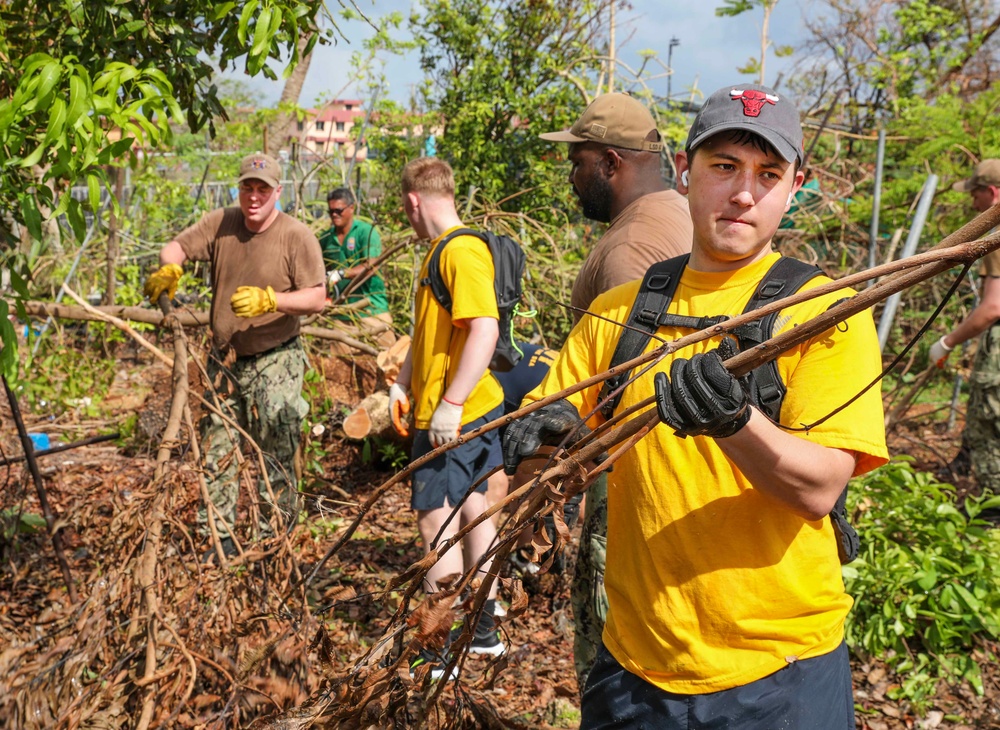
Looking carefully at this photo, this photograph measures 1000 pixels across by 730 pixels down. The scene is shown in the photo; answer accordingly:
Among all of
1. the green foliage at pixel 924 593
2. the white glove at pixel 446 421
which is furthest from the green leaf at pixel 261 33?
the green foliage at pixel 924 593

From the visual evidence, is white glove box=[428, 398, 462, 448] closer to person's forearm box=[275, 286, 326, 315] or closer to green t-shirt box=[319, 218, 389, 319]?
person's forearm box=[275, 286, 326, 315]

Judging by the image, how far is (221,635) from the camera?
3113 mm

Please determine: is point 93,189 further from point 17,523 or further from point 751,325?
point 17,523

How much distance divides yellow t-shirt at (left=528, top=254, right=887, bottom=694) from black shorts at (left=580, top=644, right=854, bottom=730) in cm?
2

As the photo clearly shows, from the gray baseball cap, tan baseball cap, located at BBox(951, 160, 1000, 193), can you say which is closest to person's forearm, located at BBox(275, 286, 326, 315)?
the gray baseball cap

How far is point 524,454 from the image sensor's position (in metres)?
1.73

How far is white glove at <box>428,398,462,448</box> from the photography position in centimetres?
353

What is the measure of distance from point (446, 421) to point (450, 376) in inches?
8.4

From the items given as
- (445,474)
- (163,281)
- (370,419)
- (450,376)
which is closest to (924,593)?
(445,474)

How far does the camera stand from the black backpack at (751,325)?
161cm

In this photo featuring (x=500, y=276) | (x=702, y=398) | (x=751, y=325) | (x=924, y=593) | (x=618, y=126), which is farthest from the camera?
(x=924, y=593)

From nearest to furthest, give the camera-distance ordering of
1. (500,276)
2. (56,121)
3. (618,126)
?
(56,121)
(618,126)
(500,276)

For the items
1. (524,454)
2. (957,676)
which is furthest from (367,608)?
(524,454)

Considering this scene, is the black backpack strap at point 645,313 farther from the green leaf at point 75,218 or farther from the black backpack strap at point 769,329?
the green leaf at point 75,218
